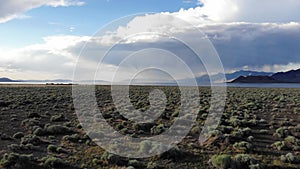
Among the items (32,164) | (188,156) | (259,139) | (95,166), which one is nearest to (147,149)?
(188,156)

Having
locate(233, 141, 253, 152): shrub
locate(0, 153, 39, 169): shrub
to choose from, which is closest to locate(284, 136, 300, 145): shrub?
locate(233, 141, 253, 152): shrub

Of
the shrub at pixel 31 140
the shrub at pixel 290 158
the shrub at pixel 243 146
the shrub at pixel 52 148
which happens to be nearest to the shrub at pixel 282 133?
the shrub at pixel 243 146

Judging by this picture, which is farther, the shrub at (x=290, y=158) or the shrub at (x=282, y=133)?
the shrub at (x=282, y=133)

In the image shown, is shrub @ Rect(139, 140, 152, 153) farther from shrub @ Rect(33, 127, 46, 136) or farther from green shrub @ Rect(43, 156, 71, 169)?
shrub @ Rect(33, 127, 46, 136)

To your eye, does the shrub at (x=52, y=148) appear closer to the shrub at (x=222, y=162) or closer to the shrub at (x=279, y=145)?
the shrub at (x=222, y=162)

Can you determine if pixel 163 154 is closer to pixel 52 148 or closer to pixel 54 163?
pixel 54 163

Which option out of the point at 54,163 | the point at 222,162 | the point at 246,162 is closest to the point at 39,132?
the point at 54,163

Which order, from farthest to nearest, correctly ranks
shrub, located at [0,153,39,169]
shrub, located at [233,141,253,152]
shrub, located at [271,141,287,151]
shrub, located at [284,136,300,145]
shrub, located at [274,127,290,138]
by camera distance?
shrub, located at [274,127,290,138] → shrub, located at [284,136,300,145] → shrub, located at [271,141,287,151] → shrub, located at [233,141,253,152] → shrub, located at [0,153,39,169]

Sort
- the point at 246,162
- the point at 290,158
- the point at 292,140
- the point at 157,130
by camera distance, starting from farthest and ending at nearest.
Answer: the point at 157,130
the point at 292,140
the point at 290,158
the point at 246,162

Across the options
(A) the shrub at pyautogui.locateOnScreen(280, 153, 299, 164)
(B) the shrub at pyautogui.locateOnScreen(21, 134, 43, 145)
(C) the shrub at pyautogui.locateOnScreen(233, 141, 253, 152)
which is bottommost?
(A) the shrub at pyautogui.locateOnScreen(280, 153, 299, 164)

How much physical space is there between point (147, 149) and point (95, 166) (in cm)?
306

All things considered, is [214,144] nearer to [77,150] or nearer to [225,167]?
[225,167]

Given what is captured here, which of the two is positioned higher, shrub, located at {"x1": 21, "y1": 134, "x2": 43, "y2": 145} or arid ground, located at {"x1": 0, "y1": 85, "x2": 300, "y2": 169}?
shrub, located at {"x1": 21, "y1": 134, "x2": 43, "y2": 145}

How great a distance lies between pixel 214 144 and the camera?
17.8 metres
